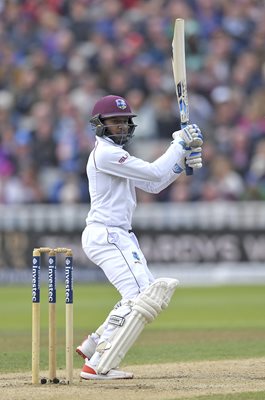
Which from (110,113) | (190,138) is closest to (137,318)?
(190,138)

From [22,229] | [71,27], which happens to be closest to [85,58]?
[71,27]

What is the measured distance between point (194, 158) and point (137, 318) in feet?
3.72

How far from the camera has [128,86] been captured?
19.9m

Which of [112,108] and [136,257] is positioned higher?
[112,108]

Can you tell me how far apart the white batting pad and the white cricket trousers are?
0.16 metres

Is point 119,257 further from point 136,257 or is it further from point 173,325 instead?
point 173,325

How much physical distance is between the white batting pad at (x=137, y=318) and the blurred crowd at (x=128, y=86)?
34.9ft

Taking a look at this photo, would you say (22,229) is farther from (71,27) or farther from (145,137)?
(71,27)

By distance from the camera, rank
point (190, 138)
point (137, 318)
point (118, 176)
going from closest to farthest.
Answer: point (137, 318) → point (190, 138) → point (118, 176)

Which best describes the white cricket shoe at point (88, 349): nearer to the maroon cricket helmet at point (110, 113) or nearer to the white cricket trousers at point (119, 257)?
the white cricket trousers at point (119, 257)

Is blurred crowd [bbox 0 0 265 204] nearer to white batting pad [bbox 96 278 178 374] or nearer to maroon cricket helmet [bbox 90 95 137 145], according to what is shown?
maroon cricket helmet [bbox 90 95 137 145]

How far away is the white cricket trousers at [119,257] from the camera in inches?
298

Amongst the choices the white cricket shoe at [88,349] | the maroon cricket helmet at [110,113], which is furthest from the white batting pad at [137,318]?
the maroon cricket helmet at [110,113]

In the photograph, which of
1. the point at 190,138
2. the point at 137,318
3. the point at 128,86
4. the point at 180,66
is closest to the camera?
the point at 137,318
